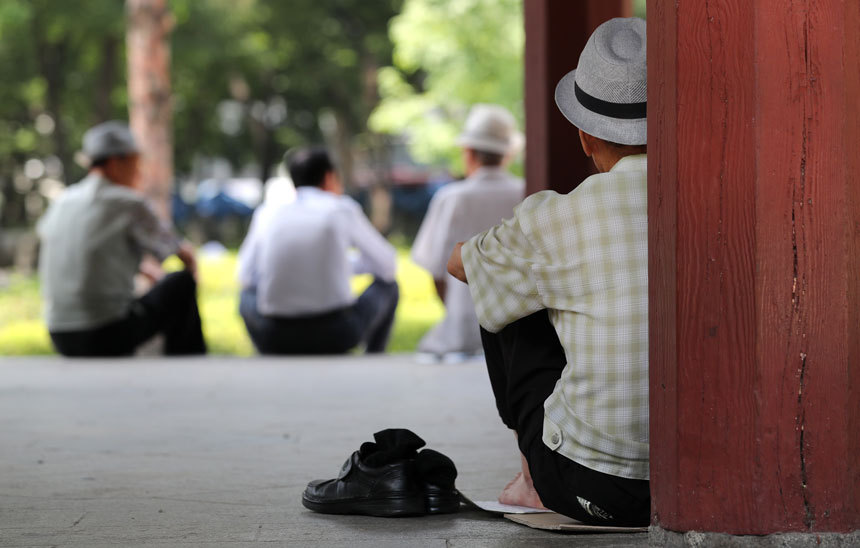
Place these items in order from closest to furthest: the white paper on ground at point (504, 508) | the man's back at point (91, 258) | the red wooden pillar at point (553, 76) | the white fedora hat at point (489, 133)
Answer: the white paper on ground at point (504, 508), the red wooden pillar at point (553, 76), the man's back at point (91, 258), the white fedora hat at point (489, 133)

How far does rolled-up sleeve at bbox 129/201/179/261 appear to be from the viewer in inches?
318

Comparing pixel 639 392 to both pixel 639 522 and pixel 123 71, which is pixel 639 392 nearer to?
pixel 639 522

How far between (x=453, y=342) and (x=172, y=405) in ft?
8.40

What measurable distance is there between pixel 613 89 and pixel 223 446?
2466mm

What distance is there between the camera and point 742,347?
9.04 feet

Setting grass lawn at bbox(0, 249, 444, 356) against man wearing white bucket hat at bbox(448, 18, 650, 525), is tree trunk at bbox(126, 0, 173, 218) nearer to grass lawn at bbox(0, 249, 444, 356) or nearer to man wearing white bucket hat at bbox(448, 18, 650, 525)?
grass lawn at bbox(0, 249, 444, 356)

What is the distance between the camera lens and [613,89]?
316 centimetres

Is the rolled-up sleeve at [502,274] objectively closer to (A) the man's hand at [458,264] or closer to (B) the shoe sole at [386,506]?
(A) the man's hand at [458,264]

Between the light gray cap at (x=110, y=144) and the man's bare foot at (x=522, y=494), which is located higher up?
the light gray cap at (x=110, y=144)

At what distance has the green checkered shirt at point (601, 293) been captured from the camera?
10.1 ft

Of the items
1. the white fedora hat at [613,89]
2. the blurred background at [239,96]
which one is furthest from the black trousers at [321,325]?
the white fedora hat at [613,89]

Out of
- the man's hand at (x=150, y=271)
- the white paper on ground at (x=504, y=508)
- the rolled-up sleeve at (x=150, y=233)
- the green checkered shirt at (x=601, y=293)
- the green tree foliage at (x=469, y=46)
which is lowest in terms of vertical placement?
the man's hand at (x=150, y=271)

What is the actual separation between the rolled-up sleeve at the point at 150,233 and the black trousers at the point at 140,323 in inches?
7.8

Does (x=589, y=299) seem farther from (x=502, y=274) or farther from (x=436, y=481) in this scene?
(x=436, y=481)
